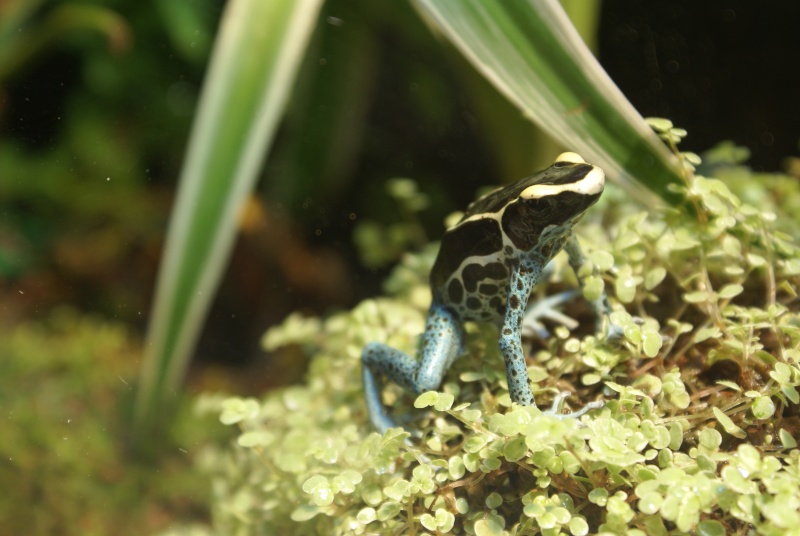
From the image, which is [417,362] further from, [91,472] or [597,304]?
[91,472]

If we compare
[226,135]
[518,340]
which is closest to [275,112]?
[226,135]

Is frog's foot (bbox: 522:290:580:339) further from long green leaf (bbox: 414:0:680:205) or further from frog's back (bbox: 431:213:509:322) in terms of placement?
long green leaf (bbox: 414:0:680:205)

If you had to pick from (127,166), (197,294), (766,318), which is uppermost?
(766,318)

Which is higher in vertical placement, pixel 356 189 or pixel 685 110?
pixel 685 110

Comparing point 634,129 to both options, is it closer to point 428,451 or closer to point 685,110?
point 685,110

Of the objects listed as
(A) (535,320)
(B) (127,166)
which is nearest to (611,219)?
(A) (535,320)
